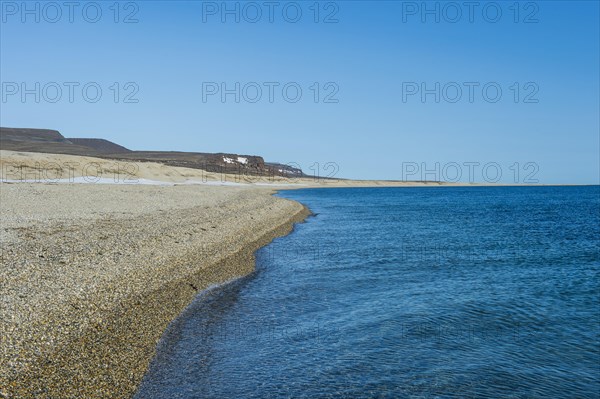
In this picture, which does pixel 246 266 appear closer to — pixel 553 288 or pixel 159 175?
pixel 553 288

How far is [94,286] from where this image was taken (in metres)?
14.9

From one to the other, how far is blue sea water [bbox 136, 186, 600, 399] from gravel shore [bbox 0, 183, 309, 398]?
3.22 ft

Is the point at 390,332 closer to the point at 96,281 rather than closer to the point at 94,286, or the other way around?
the point at 94,286

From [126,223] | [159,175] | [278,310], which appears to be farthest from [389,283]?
[159,175]

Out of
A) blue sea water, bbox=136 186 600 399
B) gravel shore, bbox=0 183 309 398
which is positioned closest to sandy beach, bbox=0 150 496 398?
gravel shore, bbox=0 183 309 398

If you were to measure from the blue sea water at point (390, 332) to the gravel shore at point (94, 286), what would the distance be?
0.98 metres

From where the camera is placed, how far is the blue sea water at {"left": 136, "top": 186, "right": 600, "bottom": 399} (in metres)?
11.0

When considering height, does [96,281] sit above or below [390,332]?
above

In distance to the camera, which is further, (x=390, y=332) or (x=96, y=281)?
(x=96, y=281)

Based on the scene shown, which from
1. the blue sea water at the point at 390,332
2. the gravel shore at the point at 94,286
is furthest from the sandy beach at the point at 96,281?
the blue sea water at the point at 390,332

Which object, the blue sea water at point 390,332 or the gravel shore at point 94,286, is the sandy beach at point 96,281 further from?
the blue sea water at point 390,332

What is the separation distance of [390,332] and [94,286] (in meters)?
9.83

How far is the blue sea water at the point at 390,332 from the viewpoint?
36.1 ft

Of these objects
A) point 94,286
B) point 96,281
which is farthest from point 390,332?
point 96,281
